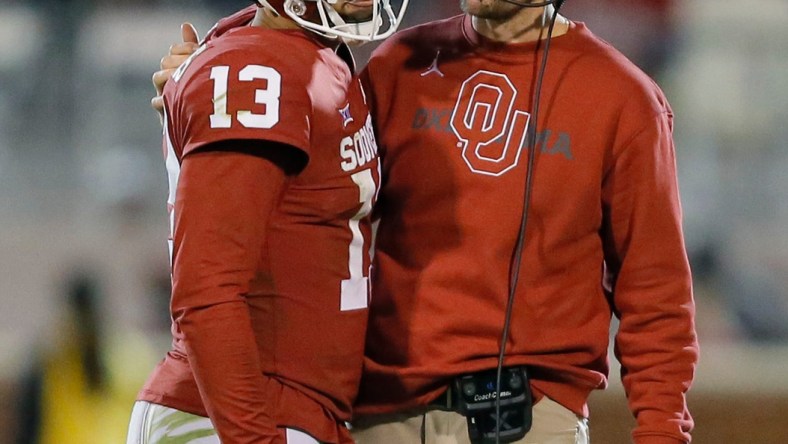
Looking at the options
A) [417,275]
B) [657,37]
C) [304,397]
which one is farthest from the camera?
[657,37]

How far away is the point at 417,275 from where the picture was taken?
5.29ft

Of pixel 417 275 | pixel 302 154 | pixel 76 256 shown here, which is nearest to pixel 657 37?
pixel 76 256

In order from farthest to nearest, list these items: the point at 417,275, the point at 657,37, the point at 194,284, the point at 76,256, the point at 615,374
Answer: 1. the point at 657,37
2. the point at 76,256
3. the point at 615,374
4. the point at 417,275
5. the point at 194,284

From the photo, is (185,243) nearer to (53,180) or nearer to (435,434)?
(435,434)

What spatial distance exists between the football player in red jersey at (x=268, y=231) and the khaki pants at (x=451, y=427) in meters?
0.17

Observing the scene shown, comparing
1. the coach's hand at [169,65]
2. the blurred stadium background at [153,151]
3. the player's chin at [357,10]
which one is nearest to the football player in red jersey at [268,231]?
the player's chin at [357,10]

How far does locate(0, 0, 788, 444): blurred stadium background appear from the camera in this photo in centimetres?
407

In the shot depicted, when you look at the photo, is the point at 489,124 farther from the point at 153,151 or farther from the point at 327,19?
the point at 153,151

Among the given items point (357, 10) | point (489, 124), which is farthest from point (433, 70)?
point (357, 10)

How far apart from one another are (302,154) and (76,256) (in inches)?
116

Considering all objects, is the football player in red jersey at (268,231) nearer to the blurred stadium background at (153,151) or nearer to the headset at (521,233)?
the headset at (521,233)

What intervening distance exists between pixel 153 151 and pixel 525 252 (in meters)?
2.94

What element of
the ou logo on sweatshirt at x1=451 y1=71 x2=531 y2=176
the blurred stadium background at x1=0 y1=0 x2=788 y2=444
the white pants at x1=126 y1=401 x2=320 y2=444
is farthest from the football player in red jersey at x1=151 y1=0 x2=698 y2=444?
the blurred stadium background at x1=0 y1=0 x2=788 y2=444

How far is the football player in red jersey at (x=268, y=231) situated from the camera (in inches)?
49.3
